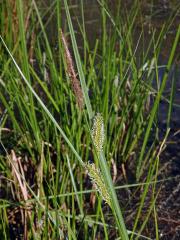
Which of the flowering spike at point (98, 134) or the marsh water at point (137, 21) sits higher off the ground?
the flowering spike at point (98, 134)

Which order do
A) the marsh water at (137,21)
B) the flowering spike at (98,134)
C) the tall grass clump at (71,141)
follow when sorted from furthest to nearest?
the marsh water at (137,21)
the tall grass clump at (71,141)
the flowering spike at (98,134)

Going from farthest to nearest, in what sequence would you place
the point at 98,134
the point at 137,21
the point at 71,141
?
the point at 137,21 → the point at 71,141 → the point at 98,134

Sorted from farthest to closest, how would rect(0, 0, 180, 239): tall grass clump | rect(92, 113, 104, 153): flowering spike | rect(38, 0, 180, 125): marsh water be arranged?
rect(38, 0, 180, 125): marsh water < rect(0, 0, 180, 239): tall grass clump < rect(92, 113, 104, 153): flowering spike

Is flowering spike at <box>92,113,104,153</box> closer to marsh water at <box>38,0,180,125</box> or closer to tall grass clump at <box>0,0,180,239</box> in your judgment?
tall grass clump at <box>0,0,180,239</box>

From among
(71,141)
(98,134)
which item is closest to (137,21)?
(71,141)

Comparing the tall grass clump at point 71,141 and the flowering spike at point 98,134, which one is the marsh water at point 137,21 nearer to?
the tall grass clump at point 71,141

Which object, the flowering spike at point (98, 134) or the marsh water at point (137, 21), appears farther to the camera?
the marsh water at point (137, 21)

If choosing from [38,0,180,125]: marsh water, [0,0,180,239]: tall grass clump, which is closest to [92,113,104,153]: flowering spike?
[0,0,180,239]: tall grass clump

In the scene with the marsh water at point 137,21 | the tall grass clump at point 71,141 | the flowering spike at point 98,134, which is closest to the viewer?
the flowering spike at point 98,134

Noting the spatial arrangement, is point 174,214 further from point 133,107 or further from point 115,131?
point 133,107

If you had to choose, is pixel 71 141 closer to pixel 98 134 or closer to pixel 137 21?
pixel 98 134

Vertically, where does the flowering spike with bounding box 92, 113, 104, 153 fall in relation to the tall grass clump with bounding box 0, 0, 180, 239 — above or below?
above

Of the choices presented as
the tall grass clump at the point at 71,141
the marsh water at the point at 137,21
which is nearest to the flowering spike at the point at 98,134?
the tall grass clump at the point at 71,141
